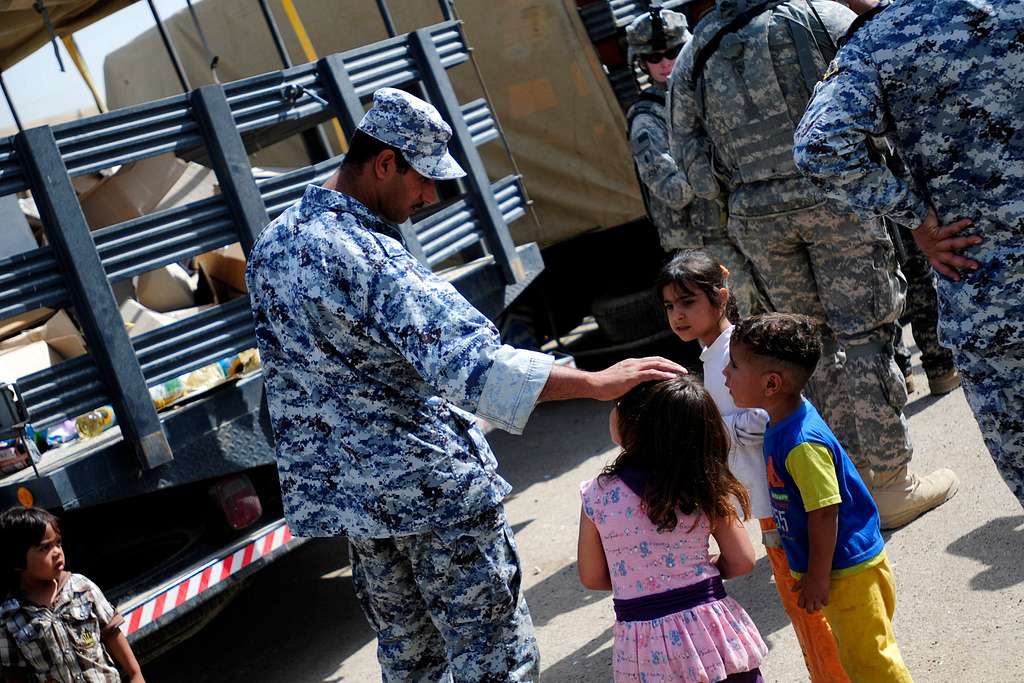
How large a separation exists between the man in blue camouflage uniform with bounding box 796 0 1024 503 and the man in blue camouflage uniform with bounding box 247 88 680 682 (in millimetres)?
717

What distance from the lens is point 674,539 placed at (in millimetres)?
2684

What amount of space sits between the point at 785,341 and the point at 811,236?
5.01 ft

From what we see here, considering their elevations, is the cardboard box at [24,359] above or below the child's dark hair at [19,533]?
above

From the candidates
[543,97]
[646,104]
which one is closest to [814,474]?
[646,104]

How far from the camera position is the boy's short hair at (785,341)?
2896 mm

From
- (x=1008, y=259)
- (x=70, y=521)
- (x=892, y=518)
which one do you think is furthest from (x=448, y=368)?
(x=70, y=521)

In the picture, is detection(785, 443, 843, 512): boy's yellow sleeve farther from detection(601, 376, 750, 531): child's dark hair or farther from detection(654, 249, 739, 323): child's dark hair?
detection(654, 249, 739, 323): child's dark hair

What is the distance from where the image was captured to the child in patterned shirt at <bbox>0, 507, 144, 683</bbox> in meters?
3.45

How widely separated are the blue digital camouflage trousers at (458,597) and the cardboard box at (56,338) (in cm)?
248

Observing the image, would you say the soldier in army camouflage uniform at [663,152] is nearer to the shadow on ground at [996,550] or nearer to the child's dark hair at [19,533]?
the shadow on ground at [996,550]

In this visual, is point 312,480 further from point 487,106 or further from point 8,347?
point 487,106

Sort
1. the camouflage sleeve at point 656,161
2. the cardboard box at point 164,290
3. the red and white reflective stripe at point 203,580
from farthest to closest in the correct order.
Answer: the cardboard box at point 164,290, the camouflage sleeve at point 656,161, the red and white reflective stripe at point 203,580

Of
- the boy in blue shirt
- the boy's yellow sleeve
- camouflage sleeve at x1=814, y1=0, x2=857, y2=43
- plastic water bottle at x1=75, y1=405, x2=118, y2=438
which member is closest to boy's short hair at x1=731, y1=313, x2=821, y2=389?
the boy in blue shirt

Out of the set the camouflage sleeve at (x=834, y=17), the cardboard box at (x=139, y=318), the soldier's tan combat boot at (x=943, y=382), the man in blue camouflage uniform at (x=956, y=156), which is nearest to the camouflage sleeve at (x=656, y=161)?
the camouflage sleeve at (x=834, y=17)
